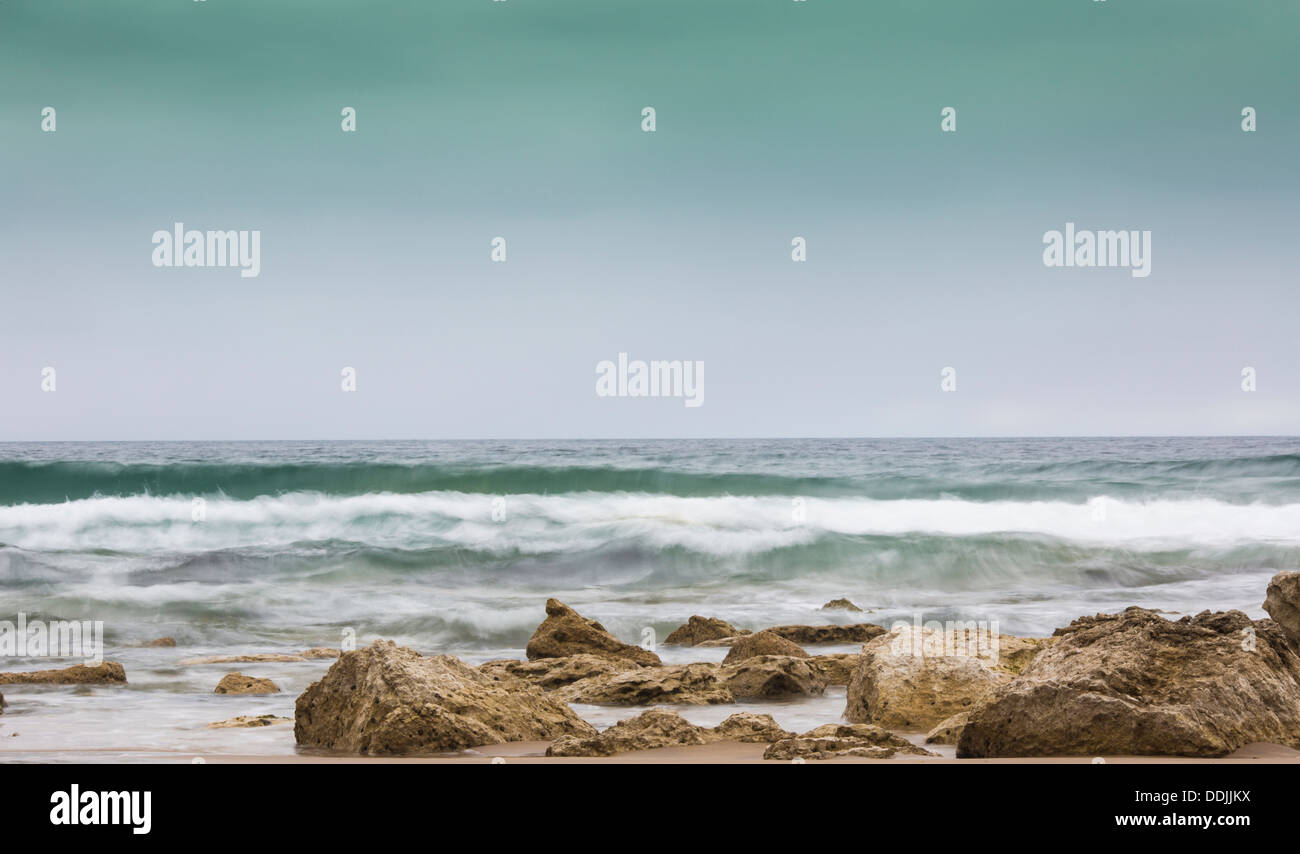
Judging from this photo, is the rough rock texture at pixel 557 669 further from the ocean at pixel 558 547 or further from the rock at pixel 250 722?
the rock at pixel 250 722

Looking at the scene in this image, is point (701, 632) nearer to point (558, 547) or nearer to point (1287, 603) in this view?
point (1287, 603)

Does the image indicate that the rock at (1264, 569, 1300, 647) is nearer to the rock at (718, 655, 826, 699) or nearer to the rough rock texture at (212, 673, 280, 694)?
the rock at (718, 655, 826, 699)

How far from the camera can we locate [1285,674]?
5180 millimetres

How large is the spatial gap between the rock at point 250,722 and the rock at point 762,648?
3.36 meters

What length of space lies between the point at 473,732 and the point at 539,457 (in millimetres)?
27689

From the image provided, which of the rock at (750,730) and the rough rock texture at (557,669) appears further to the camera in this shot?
the rough rock texture at (557,669)

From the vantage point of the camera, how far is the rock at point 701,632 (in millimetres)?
10992

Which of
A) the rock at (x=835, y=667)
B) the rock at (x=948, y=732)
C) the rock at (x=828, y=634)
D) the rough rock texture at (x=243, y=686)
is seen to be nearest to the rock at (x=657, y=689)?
the rock at (x=835, y=667)

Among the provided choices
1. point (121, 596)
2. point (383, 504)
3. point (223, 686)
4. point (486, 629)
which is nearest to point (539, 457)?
point (383, 504)

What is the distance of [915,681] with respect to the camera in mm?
6508

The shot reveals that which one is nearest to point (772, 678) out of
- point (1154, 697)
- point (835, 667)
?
point (835, 667)

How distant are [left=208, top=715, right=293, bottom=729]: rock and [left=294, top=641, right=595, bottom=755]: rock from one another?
72cm
